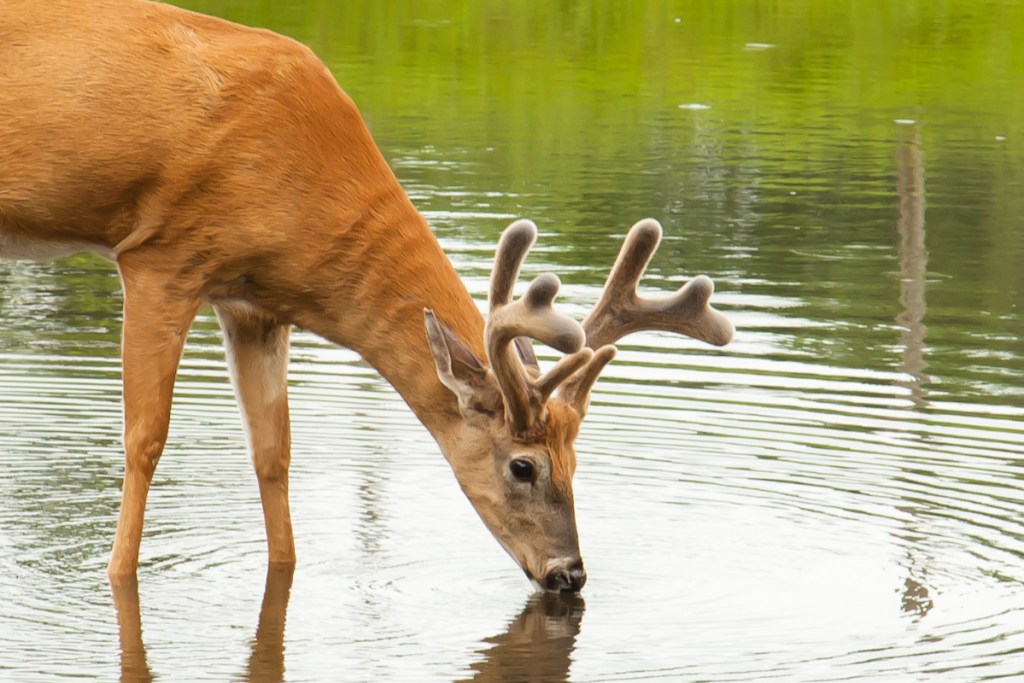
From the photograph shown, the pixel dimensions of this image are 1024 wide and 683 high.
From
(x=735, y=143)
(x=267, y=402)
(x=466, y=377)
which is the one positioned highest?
(x=466, y=377)

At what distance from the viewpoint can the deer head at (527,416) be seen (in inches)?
298

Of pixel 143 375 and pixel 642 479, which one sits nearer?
pixel 143 375

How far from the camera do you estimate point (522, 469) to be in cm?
779

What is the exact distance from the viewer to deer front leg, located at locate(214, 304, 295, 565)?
8.52m

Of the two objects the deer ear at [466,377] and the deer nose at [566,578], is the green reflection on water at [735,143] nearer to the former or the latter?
the deer nose at [566,578]

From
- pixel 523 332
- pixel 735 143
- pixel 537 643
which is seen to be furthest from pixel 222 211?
pixel 735 143

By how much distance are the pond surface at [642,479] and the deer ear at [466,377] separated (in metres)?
0.72

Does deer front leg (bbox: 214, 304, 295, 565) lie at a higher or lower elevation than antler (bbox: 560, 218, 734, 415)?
lower

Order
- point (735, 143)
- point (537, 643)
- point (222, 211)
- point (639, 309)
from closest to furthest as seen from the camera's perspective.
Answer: point (537, 643) → point (222, 211) → point (639, 309) → point (735, 143)

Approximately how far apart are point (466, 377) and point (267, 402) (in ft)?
4.16

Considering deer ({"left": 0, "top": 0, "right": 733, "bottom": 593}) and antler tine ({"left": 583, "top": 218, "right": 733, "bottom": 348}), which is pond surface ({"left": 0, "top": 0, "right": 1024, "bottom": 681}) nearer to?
deer ({"left": 0, "top": 0, "right": 733, "bottom": 593})

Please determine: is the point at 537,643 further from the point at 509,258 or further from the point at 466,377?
the point at 509,258

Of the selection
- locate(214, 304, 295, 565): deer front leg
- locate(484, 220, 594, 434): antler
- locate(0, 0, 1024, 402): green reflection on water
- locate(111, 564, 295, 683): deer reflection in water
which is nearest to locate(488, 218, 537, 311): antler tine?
locate(484, 220, 594, 434): antler

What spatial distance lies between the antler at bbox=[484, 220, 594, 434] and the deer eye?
111 millimetres
